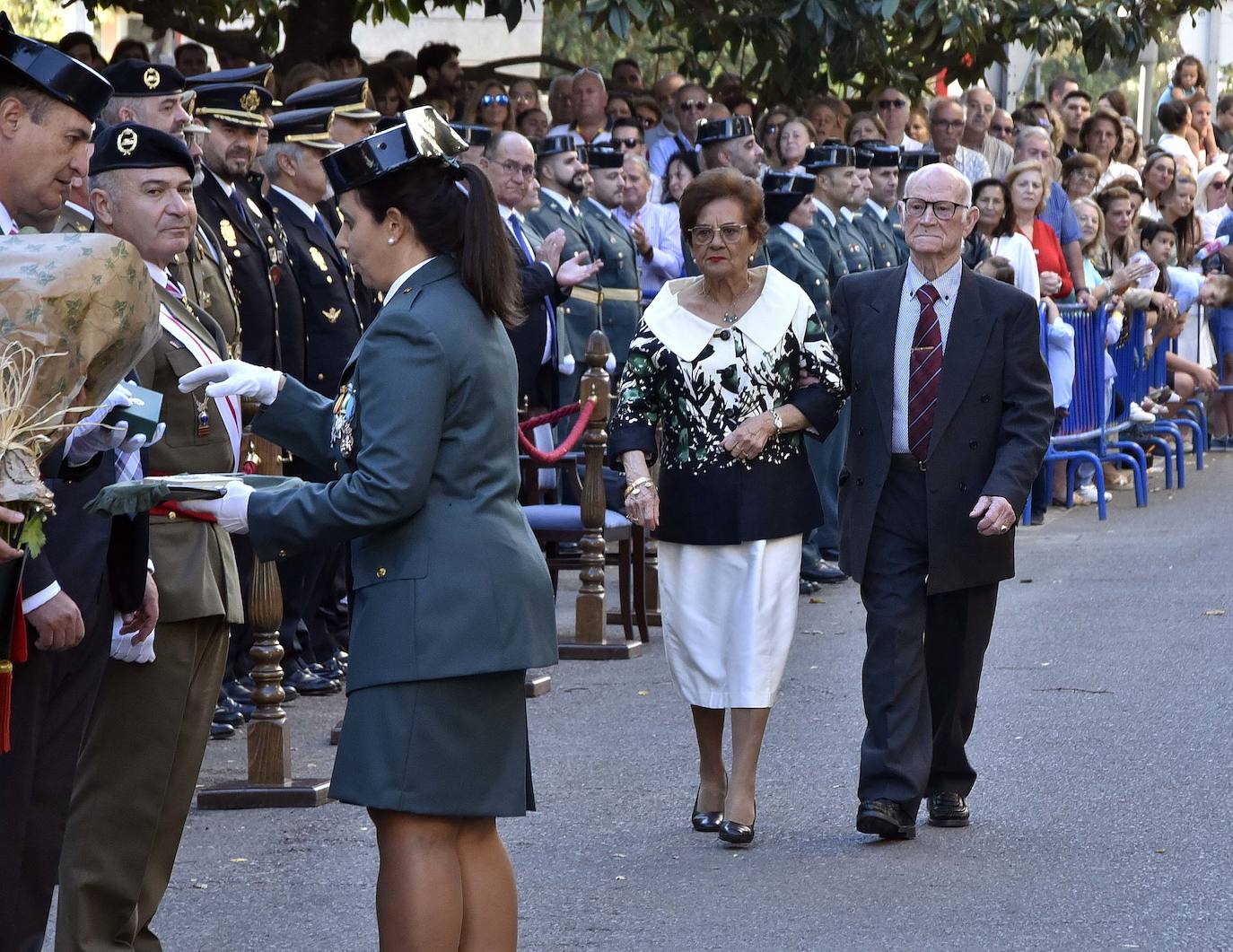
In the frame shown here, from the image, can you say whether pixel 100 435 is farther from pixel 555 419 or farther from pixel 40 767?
pixel 555 419

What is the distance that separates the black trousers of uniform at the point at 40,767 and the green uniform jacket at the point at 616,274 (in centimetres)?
757

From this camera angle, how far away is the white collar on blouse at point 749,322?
6.42 m

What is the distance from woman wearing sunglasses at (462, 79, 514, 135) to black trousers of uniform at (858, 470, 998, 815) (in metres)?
7.44

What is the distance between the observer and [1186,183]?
17.3 m

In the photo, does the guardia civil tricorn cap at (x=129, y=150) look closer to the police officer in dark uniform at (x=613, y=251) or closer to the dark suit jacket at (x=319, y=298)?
the dark suit jacket at (x=319, y=298)

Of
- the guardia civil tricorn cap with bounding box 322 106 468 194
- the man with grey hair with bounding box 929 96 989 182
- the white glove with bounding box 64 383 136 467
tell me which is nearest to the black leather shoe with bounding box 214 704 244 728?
the white glove with bounding box 64 383 136 467

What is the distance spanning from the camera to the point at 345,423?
4.10 meters

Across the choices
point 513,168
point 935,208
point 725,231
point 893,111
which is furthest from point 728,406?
point 893,111

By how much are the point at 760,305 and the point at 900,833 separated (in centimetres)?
163

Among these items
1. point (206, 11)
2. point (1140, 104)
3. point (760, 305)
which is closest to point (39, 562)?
point (760, 305)

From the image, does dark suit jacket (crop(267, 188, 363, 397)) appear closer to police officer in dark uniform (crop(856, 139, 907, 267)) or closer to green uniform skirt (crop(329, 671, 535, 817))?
green uniform skirt (crop(329, 671, 535, 817))

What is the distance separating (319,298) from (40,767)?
4.64 m

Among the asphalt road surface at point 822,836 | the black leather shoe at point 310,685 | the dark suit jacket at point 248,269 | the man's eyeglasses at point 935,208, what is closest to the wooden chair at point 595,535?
the asphalt road surface at point 822,836

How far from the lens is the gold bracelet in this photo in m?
6.37
